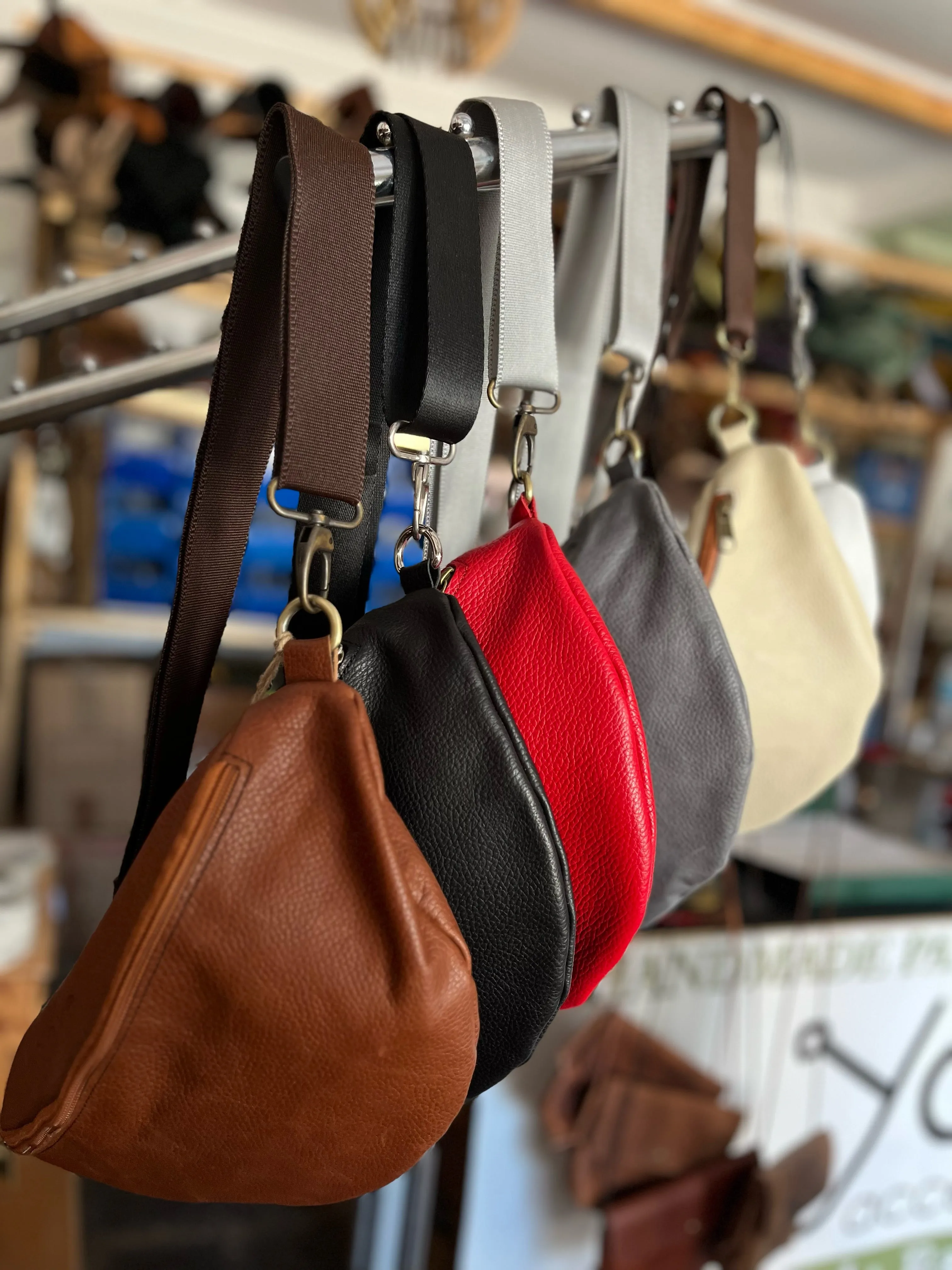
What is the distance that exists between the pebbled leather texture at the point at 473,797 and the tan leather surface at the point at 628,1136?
2.38 ft

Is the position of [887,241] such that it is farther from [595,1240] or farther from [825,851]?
[595,1240]

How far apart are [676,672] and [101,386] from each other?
1.04 ft

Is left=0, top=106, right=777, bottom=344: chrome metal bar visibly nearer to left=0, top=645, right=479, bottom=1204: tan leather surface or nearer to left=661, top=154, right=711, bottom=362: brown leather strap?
left=661, top=154, right=711, bottom=362: brown leather strap

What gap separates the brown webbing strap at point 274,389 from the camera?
1.04ft

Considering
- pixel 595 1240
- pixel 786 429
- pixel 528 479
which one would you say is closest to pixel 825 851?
pixel 595 1240

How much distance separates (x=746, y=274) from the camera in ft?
1.78

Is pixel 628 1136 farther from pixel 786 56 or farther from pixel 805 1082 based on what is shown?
pixel 786 56

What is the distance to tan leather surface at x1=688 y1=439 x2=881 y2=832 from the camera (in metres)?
0.51

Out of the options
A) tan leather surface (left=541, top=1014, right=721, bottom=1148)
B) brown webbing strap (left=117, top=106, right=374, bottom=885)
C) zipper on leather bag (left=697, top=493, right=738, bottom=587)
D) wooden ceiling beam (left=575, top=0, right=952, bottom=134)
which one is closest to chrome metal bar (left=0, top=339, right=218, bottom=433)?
brown webbing strap (left=117, top=106, right=374, bottom=885)

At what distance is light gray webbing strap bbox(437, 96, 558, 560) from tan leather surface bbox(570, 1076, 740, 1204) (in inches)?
31.0

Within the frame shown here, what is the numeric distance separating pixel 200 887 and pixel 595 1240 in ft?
3.45

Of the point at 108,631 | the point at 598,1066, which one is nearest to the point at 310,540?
the point at 598,1066

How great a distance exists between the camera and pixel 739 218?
0.54m

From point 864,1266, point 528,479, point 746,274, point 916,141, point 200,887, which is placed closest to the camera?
point 200,887
